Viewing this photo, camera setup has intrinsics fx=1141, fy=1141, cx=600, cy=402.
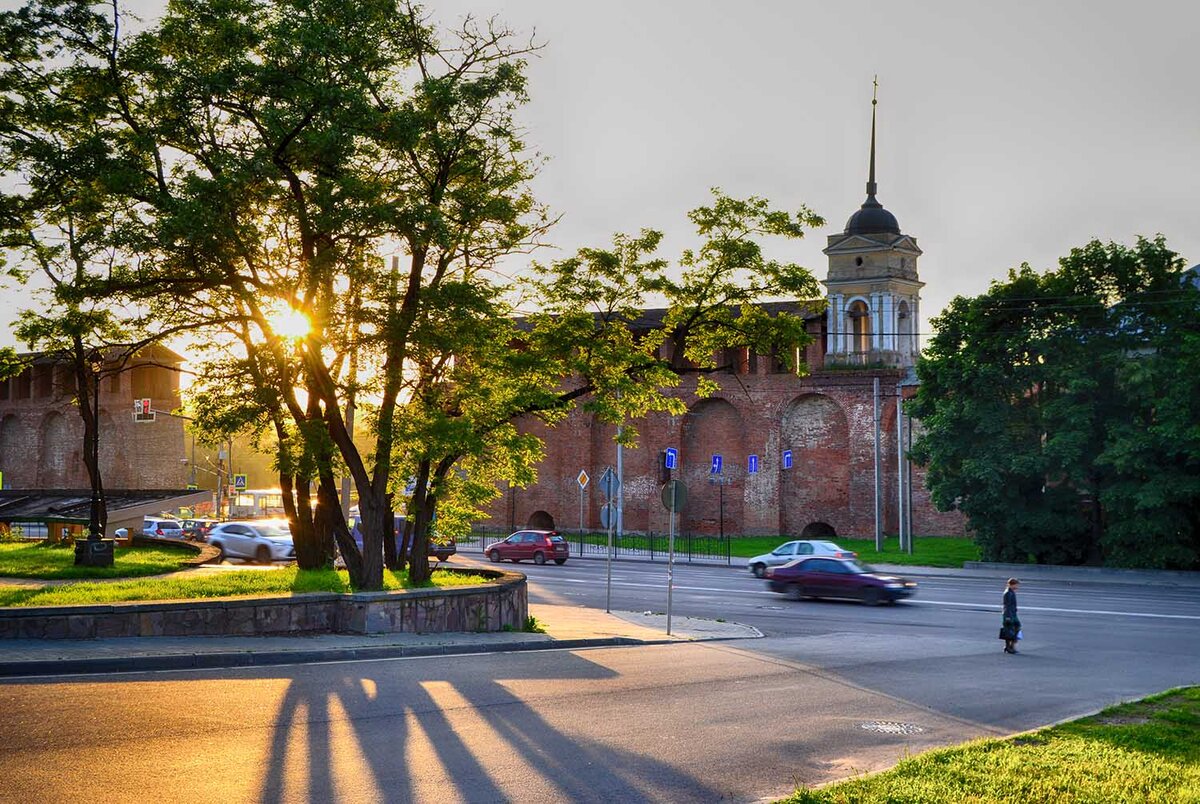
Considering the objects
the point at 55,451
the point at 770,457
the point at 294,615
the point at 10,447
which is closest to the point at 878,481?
the point at 770,457

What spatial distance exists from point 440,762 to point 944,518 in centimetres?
4793

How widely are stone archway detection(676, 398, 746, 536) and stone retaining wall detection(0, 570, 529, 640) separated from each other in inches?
1495

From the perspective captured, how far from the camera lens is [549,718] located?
36.2 ft

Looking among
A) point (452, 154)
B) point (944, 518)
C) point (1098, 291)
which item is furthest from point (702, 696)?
point (944, 518)

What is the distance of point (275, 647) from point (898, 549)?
3901cm

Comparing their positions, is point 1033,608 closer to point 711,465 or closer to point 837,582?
point 837,582

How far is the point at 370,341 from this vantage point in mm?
18281

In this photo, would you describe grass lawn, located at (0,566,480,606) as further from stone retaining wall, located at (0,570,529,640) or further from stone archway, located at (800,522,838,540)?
stone archway, located at (800,522,838,540)

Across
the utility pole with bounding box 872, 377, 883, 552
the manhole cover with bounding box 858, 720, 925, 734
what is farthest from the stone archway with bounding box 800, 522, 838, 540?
the manhole cover with bounding box 858, 720, 925, 734

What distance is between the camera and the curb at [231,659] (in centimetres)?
1211

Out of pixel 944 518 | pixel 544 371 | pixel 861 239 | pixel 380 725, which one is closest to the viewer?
pixel 380 725

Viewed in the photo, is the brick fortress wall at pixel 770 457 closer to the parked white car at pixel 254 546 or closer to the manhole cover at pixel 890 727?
the parked white car at pixel 254 546

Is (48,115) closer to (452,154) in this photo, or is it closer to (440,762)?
(452,154)

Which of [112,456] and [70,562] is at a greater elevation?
[112,456]
